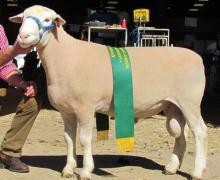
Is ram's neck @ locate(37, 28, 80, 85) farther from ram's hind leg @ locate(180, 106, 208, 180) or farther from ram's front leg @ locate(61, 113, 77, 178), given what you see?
ram's hind leg @ locate(180, 106, 208, 180)

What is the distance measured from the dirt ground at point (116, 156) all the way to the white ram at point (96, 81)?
0.37m

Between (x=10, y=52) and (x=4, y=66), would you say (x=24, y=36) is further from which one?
(x=4, y=66)

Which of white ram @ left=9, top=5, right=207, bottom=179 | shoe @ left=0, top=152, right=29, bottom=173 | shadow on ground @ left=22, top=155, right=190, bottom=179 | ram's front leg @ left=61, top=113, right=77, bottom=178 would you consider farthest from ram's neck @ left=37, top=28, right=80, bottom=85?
shadow on ground @ left=22, top=155, right=190, bottom=179

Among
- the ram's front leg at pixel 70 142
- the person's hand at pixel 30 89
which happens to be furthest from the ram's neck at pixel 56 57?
the ram's front leg at pixel 70 142

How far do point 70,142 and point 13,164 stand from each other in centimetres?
74

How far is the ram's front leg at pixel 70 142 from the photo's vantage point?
6214mm

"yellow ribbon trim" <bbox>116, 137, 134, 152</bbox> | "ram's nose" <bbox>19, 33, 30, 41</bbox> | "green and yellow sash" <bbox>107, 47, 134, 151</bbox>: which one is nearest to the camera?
"ram's nose" <bbox>19, 33, 30, 41</bbox>

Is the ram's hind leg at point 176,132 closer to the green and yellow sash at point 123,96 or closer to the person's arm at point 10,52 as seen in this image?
the green and yellow sash at point 123,96

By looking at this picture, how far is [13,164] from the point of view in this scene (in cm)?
641

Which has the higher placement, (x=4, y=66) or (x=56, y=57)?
(x=56, y=57)

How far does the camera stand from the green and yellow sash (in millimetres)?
5973

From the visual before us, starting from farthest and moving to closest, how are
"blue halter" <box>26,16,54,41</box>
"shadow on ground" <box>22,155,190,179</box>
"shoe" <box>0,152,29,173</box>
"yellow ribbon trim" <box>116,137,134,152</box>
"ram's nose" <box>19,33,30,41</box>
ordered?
"shadow on ground" <box>22,155,190,179</box> < "shoe" <box>0,152,29,173</box> < "yellow ribbon trim" <box>116,137,134,152</box> < "blue halter" <box>26,16,54,41</box> < "ram's nose" <box>19,33,30,41</box>

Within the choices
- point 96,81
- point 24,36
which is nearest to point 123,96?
point 96,81

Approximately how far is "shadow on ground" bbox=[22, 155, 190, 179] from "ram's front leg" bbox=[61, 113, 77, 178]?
396 millimetres
